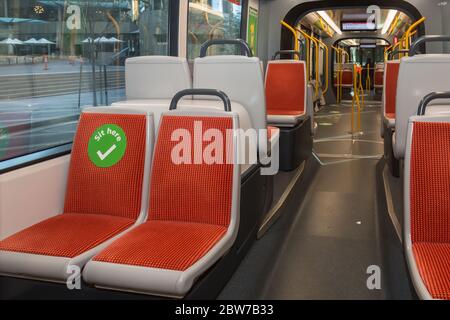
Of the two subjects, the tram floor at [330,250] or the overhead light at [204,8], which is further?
the overhead light at [204,8]

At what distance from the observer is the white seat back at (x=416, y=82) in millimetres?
3463

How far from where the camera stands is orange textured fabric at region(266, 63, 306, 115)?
5.71 metres

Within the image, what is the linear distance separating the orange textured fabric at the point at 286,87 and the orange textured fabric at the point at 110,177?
11.1ft

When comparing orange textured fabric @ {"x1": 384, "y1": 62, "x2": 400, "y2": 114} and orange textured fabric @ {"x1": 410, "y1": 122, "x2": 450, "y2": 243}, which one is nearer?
orange textured fabric @ {"x1": 410, "y1": 122, "x2": 450, "y2": 243}

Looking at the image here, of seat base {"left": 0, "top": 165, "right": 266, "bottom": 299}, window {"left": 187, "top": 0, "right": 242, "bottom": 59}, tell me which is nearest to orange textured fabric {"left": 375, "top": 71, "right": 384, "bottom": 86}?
window {"left": 187, "top": 0, "right": 242, "bottom": 59}

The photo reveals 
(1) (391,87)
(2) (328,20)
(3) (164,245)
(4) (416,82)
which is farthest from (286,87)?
(2) (328,20)

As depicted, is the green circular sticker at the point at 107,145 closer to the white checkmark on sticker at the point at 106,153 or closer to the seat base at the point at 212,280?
the white checkmark on sticker at the point at 106,153

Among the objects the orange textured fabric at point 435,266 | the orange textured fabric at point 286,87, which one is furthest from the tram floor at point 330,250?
the orange textured fabric at point 286,87

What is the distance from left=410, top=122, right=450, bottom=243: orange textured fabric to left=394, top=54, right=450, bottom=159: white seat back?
159 cm

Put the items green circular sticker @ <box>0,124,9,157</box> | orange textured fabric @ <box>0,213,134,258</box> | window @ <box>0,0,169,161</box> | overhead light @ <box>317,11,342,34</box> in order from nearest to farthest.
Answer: orange textured fabric @ <box>0,213,134,258</box> → green circular sticker @ <box>0,124,9,157</box> → window @ <box>0,0,169,161</box> → overhead light @ <box>317,11,342,34</box>

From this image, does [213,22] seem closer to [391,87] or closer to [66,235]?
[391,87]

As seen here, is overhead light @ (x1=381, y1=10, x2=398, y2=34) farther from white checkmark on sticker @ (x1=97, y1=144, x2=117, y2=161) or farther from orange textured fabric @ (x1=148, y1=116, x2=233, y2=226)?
white checkmark on sticker @ (x1=97, y1=144, x2=117, y2=161)

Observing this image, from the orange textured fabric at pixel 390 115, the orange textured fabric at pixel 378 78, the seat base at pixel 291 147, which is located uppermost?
the orange textured fabric at pixel 378 78
